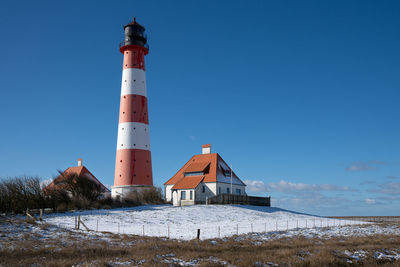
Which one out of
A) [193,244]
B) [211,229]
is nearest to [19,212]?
[211,229]

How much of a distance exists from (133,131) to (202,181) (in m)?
9.60

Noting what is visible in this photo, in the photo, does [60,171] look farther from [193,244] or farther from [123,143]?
[193,244]

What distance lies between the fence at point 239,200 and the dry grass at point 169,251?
19.8 metres

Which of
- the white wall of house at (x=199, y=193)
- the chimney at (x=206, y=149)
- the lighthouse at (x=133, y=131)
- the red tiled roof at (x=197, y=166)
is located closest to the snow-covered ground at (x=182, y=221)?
the white wall of house at (x=199, y=193)

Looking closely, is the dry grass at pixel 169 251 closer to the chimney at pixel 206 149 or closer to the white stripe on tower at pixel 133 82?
the white stripe on tower at pixel 133 82

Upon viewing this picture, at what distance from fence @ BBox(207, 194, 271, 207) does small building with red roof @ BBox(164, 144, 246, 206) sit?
86 cm

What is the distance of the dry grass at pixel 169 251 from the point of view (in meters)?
15.0

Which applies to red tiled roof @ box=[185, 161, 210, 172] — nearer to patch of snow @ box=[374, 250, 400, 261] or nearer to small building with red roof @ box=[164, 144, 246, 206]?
small building with red roof @ box=[164, 144, 246, 206]

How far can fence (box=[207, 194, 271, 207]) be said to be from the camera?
41938 millimetres

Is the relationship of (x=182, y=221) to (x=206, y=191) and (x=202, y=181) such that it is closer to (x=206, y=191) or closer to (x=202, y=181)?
(x=206, y=191)

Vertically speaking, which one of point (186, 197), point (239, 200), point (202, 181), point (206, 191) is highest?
point (202, 181)

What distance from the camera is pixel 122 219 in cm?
2994

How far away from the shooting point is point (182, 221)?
100 ft

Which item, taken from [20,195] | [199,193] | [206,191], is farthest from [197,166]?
[20,195]
